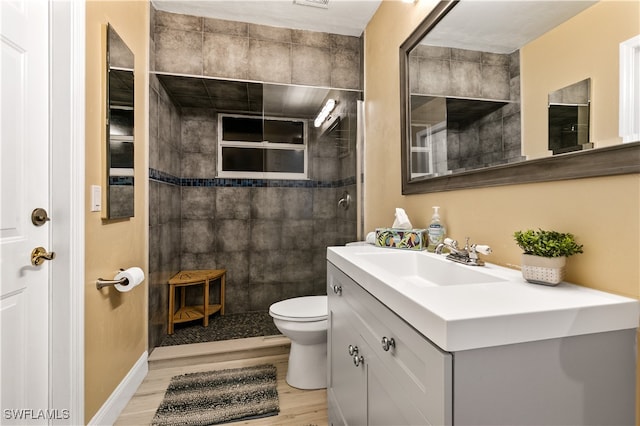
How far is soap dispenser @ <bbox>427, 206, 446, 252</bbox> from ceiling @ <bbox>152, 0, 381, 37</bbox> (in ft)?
Answer: 5.64

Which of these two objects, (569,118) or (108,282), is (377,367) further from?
(108,282)

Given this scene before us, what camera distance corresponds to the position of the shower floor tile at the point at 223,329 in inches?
92.8

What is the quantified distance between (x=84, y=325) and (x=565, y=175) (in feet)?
6.08

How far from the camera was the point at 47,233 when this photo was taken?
1.19m

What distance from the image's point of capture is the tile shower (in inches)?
90.8

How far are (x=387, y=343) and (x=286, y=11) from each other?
8.01 feet

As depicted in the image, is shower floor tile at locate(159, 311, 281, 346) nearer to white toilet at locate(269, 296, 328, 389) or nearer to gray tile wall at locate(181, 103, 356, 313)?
gray tile wall at locate(181, 103, 356, 313)

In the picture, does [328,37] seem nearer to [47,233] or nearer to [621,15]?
[621,15]

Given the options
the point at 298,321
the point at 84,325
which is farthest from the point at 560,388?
the point at 84,325

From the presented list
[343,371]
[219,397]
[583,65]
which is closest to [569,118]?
[583,65]

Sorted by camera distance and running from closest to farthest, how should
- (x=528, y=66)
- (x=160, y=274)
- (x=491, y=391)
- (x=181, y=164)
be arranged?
(x=491, y=391) < (x=528, y=66) < (x=160, y=274) < (x=181, y=164)

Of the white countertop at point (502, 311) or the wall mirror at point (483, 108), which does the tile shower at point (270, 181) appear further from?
the white countertop at point (502, 311)

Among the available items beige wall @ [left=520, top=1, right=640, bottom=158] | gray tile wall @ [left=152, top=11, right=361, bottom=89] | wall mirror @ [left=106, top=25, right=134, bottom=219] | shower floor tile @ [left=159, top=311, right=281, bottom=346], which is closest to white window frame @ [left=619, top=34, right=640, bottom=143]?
beige wall @ [left=520, top=1, right=640, bottom=158]

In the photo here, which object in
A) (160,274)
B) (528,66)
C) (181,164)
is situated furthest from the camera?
(181,164)
